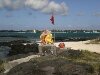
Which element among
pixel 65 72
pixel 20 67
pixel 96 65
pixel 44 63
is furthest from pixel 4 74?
pixel 96 65

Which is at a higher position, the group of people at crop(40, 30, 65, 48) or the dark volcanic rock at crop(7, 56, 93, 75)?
the group of people at crop(40, 30, 65, 48)

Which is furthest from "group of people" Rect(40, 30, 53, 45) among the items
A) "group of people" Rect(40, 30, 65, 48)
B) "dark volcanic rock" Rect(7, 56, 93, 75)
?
"dark volcanic rock" Rect(7, 56, 93, 75)

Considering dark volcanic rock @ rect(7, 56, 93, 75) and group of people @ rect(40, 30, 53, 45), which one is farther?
group of people @ rect(40, 30, 53, 45)

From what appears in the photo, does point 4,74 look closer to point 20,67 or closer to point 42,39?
point 20,67

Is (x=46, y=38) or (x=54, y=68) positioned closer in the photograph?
(x=54, y=68)

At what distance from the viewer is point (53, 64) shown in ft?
54.5

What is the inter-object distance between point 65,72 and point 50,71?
73cm

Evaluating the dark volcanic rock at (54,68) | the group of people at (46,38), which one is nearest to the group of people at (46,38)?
the group of people at (46,38)

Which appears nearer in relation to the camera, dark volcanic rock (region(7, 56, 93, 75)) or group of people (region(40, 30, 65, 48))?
dark volcanic rock (region(7, 56, 93, 75))

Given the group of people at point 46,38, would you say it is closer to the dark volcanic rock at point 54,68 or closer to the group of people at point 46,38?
the group of people at point 46,38

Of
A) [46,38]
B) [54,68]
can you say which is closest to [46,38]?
[46,38]

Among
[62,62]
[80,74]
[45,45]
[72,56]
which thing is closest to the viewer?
[80,74]

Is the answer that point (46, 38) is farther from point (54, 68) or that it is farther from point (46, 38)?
point (54, 68)

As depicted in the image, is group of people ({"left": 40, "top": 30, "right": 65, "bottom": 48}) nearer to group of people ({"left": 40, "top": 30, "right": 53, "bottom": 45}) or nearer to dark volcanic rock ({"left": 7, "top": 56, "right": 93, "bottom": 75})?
group of people ({"left": 40, "top": 30, "right": 53, "bottom": 45})
